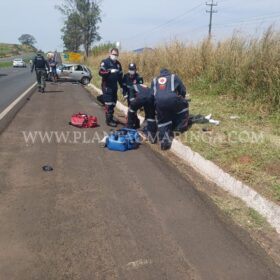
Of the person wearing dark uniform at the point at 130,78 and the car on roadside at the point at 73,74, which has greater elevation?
the person wearing dark uniform at the point at 130,78

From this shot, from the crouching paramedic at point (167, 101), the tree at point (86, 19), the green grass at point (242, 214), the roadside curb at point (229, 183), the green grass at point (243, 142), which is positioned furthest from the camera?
the tree at point (86, 19)

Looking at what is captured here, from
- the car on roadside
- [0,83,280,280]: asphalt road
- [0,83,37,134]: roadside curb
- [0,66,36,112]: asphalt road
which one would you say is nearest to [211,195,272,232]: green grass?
[0,83,280,280]: asphalt road

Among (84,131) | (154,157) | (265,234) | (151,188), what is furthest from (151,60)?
(265,234)

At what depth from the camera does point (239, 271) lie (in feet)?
11.4

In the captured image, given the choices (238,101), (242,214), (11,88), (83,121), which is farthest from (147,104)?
(11,88)

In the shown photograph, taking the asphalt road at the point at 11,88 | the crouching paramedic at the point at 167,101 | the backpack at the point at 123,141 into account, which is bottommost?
the asphalt road at the point at 11,88

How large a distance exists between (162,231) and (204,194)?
54.1 inches

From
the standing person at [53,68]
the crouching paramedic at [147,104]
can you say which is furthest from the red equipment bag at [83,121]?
the standing person at [53,68]

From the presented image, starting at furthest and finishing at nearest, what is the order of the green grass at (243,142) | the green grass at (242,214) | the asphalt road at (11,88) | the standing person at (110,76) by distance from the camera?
→ the asphalt road at (11,88), the standing person at (110,76), the green grass at (243,142), the green grass at (242,214)

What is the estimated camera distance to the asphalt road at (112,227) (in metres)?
3.46

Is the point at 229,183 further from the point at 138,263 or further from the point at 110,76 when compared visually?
the point at 110,76

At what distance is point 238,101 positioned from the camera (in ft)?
37.2

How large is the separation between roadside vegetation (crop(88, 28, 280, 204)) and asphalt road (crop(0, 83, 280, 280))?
99 cm

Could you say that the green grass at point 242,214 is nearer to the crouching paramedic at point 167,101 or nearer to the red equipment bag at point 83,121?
the crouching paramedic at point 167,101
